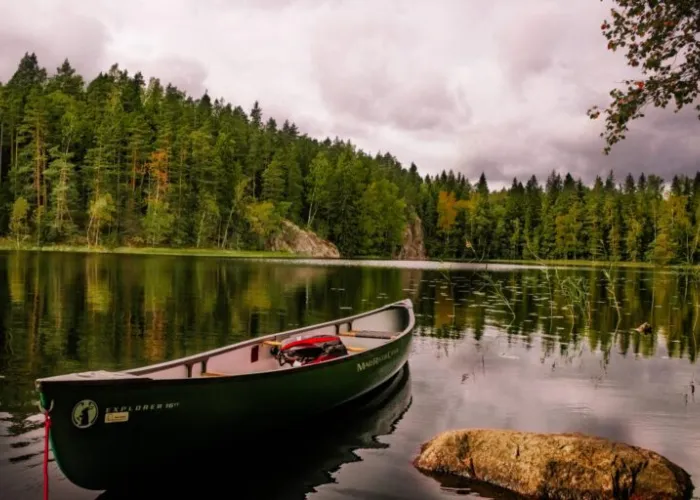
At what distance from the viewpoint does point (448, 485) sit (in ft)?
28.1

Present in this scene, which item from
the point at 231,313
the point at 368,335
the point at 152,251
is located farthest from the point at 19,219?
the point at 368,335

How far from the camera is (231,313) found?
26.3 metres

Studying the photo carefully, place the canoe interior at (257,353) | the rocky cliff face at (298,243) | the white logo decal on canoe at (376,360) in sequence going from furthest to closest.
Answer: the rocky cliff face at (298,243) < the white logo decal on canoe at (376,360) < the canoe interior at (257,353)

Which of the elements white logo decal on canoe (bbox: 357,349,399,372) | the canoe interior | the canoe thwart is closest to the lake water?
white logo decal on canoe (bbox: 357,349,399,372)

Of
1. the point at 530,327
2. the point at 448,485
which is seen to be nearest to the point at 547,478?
the point at 448,485

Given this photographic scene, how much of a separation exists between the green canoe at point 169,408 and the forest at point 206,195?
56417 mm

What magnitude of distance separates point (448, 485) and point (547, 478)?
1.47m

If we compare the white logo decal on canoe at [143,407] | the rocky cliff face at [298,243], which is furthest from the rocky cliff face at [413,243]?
the white logo decal on canoe at [143,407]

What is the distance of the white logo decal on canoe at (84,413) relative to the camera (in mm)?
7051

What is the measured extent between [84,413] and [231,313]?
19.4 m

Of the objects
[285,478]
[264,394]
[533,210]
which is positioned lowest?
[285,478]

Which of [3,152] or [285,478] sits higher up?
[3,152]

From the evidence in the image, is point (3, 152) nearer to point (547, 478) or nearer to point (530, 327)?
point (530, 327)

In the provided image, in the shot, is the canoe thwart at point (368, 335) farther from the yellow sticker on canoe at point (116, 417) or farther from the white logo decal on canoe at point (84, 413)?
the white logo decal on canoe at point (84, 413)
